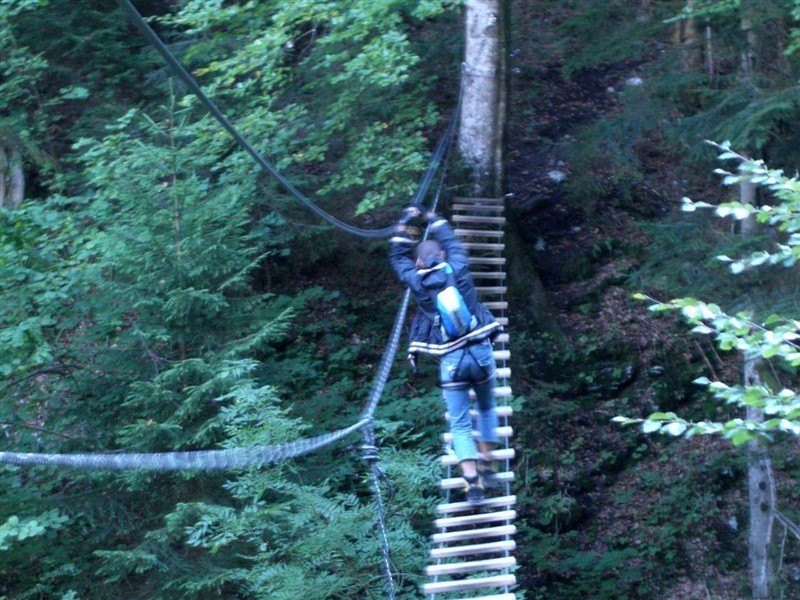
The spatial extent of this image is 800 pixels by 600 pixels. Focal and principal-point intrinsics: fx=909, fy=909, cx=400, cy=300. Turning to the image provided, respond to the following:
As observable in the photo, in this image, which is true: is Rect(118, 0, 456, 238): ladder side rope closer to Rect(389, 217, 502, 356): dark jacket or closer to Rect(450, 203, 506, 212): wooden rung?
Rect(450, 203, 506, 212): wooden rung

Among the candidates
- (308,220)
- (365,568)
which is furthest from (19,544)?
(308,220)

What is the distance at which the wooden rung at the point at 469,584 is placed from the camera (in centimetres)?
504

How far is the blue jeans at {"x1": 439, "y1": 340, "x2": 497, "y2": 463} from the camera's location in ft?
17.2

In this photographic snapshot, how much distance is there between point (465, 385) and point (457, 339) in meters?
0.30

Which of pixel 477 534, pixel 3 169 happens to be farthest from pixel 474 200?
pixel 3 169

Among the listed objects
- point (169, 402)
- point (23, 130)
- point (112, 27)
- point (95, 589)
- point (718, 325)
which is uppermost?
point (112, 27)

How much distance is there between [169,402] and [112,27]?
17.4ft

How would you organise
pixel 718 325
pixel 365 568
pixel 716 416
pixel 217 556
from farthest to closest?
pixel 716 416, pixel 217 556, pixel 365 568, pixel 718 325

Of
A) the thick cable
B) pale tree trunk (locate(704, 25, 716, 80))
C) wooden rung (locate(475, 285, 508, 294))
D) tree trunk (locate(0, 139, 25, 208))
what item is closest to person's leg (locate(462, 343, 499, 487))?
the thick cable

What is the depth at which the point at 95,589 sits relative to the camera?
6.67m

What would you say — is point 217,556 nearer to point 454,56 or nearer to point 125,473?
point 125,473

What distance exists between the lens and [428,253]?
17.3ft

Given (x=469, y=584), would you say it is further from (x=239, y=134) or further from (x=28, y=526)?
(x=239, y=134)

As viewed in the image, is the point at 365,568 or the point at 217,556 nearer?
the point at 365,568
